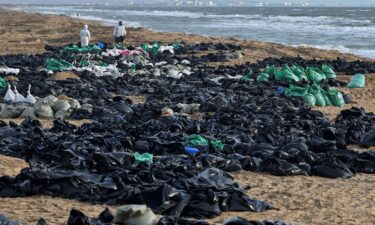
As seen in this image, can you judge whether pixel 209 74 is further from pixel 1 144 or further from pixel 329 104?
pixel 1 144

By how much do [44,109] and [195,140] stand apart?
3.65m

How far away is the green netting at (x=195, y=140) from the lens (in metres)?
9.34

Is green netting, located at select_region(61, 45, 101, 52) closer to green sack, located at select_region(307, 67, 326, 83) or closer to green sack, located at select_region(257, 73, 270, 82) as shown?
green sack, located at select_region(257, 73, 270, 82)

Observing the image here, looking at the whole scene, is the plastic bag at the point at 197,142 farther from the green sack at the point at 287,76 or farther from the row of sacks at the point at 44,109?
the green sack at the point at 287,76

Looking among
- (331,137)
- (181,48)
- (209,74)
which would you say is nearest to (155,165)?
(331,137)

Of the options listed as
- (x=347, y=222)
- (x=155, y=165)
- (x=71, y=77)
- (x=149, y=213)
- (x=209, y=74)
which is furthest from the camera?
(x=209, y=74)

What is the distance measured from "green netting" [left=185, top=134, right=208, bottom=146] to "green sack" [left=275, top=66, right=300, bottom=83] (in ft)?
25.4

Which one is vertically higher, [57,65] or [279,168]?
Result: [279,168]

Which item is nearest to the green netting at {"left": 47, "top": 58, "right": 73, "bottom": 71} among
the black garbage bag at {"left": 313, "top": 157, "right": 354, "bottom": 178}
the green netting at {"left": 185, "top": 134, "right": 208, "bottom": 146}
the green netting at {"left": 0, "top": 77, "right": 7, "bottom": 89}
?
the green netting at {"left": 0, "top": 77, "right": 7, "bottom": 89}

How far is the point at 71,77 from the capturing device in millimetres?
16812

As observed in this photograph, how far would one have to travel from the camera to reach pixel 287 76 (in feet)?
55.6

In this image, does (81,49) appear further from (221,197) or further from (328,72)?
(221,197)

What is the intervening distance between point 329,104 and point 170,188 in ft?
27.6

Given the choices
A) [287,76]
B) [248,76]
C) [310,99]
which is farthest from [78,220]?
[248,76]
